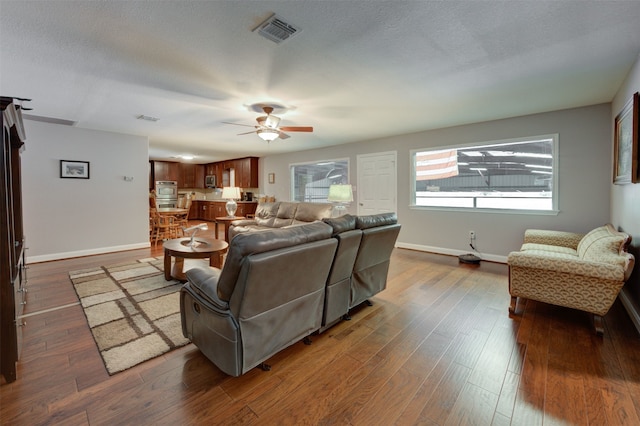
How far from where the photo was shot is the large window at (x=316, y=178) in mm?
6892

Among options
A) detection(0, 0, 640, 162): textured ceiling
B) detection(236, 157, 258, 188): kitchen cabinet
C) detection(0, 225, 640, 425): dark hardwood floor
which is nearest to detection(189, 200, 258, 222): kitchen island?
detection(236, 157, 258, 188): kitchen cabinet

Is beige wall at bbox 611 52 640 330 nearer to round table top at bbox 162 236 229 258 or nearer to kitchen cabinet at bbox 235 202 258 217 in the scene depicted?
round table top at bbox 162 236 229 258

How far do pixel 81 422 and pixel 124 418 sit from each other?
0.65ft

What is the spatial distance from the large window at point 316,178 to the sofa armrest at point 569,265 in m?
4.40

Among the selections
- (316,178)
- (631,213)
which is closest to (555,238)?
(631,213)

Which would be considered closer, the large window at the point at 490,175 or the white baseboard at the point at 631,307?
the white baseboard at the point at 631,307

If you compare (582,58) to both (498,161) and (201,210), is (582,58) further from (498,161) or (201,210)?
(201,210)

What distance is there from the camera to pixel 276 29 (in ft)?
6.61

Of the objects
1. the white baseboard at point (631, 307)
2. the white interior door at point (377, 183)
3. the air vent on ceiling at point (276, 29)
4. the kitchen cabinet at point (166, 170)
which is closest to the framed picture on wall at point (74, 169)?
the air vent on ceiling at point (276, 29)

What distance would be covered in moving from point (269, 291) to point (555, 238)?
381 cm

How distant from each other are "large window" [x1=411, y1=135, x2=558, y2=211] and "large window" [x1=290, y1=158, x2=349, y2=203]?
1945 mm

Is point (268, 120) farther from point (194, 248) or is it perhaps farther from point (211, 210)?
point (211, 210)

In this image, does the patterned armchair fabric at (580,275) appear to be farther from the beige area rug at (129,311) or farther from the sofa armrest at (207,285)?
the beige area rug at (129,311)

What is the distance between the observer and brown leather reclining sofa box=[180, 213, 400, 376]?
1.59m
